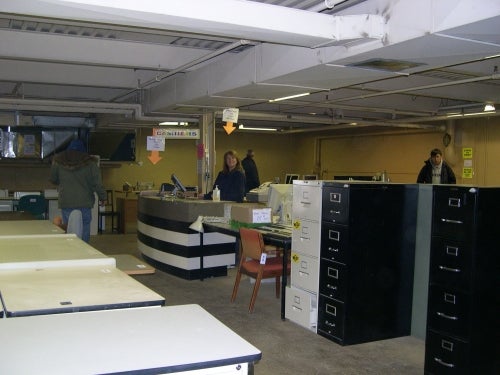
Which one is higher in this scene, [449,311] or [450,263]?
[450,263]

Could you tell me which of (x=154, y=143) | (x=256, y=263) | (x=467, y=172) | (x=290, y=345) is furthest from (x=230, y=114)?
(x=467, y=172)

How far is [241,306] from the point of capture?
5602 mm

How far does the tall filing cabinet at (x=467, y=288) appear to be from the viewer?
3.54 metres

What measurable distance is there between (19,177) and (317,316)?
29.7ft

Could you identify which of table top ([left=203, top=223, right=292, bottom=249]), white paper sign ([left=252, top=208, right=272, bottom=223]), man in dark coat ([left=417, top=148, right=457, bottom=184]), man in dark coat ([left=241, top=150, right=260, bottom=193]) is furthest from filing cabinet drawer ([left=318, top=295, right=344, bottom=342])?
man in dark coat ([left=241, top=150, right=260, bottom=193])

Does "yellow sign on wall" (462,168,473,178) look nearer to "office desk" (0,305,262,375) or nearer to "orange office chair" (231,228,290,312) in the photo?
"orange office chair" (231,228,290,312)

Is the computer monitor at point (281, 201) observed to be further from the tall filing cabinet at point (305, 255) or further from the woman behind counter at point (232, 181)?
the woman behind counter at point (232, 181)

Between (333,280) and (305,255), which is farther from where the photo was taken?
(305,255)

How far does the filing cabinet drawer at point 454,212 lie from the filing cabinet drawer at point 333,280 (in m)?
0.95

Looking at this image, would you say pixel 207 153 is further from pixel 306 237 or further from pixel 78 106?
pixel 306 237

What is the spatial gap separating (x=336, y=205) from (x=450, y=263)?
1.16m

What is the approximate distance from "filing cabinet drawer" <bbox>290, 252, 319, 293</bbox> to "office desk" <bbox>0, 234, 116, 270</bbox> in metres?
2.05

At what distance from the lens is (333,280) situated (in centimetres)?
459

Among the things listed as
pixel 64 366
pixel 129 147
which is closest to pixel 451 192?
pixel 64 366
